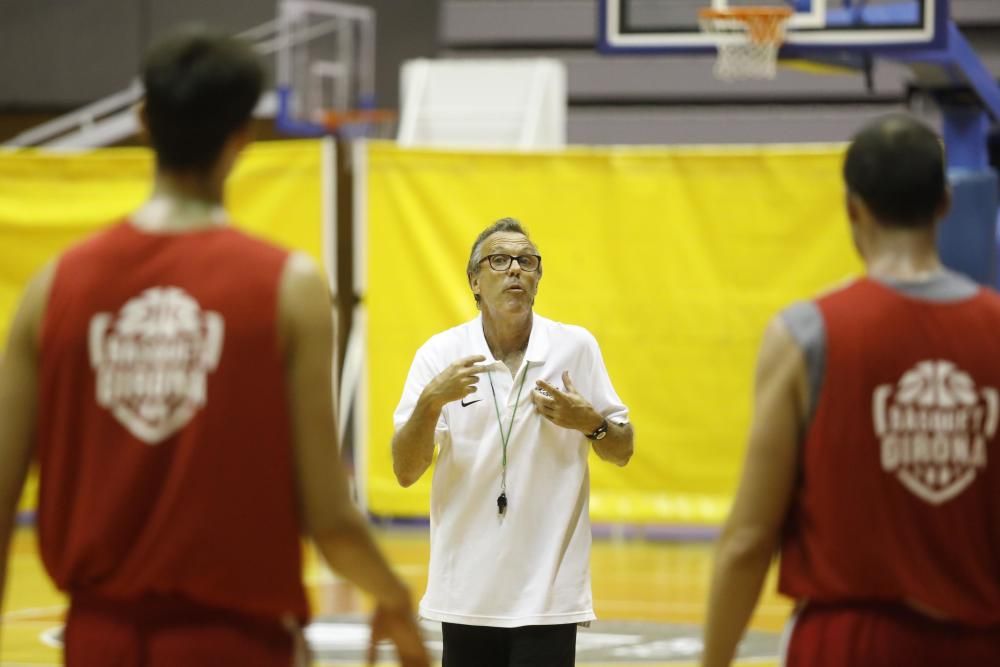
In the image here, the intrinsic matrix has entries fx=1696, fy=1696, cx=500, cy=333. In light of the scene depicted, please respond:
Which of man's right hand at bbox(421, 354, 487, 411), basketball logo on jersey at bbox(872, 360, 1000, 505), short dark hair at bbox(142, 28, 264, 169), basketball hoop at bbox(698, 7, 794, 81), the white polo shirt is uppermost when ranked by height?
basketball hoop at bbox(698, 7, 794, 81)

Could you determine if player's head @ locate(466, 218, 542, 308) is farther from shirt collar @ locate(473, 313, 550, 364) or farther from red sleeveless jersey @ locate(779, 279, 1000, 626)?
red sleeveless jersey @ locate(779, 279, 1000, 626)

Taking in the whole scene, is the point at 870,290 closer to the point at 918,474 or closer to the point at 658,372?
the point at 918,474

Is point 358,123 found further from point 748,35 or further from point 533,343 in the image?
point 533,343

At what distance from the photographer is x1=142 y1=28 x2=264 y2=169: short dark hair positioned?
113 inches

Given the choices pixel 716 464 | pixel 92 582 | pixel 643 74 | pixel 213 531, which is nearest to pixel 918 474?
pixel 213 531

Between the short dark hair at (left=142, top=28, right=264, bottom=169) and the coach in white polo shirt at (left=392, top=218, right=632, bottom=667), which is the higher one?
the short dark hair at (left=142, top=28, right=264, bottom=169)

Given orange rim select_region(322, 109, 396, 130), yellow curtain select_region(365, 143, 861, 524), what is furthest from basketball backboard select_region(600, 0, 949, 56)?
orange rim select_region(322, 109, 396, 130)

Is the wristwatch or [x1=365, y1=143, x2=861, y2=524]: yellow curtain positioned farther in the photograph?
[x1=365, y1=143, x2=861, y2=524]: yellow curtain

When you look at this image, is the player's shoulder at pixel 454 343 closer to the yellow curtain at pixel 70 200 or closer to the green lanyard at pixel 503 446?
the green lanyard at pixel 503 446

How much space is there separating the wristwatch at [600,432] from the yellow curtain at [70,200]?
731cm

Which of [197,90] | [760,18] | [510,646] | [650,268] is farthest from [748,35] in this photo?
[197,90]

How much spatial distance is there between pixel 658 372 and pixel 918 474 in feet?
27.7

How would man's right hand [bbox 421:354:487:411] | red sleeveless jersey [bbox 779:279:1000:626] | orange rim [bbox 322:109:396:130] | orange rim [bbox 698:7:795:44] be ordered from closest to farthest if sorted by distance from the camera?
red sleeveless jersey [bbox 779:279:1000:626]
man's right hand [bbox 421:354:487:411]
orange rim [bbox 698:7:795:44]
orange rim [bbox 322:109:396:130]

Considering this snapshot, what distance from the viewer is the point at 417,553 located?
38.5ft
